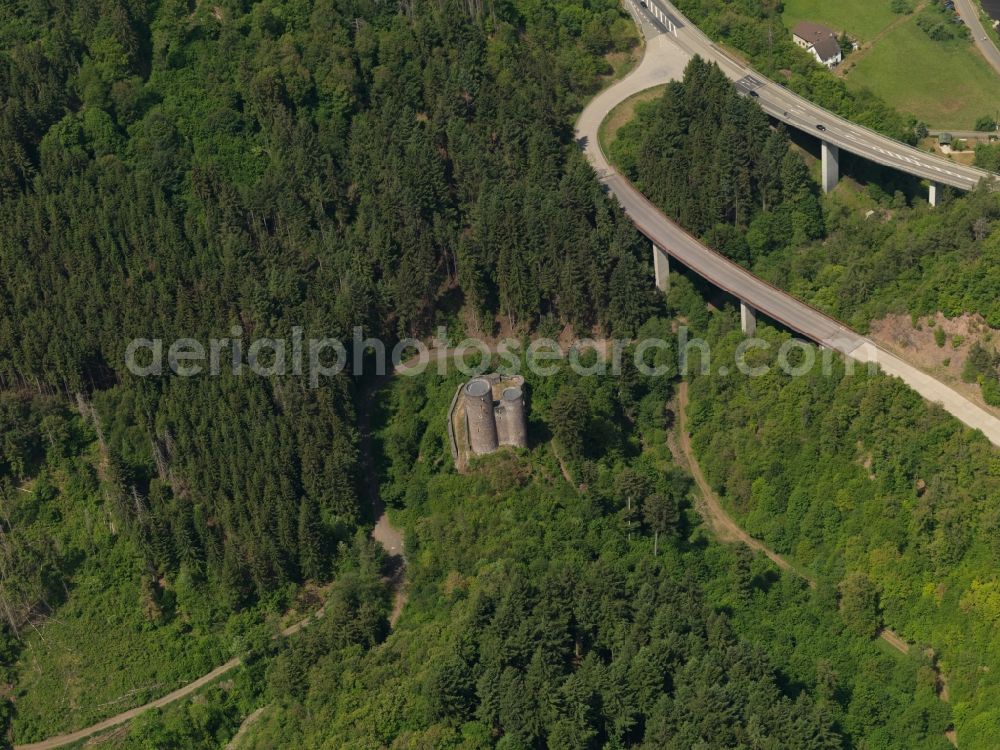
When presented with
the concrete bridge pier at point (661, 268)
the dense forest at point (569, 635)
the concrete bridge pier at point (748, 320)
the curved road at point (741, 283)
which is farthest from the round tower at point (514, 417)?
the curved road at point (741, 283)

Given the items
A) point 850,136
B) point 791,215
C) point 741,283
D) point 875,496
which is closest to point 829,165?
point 850,136

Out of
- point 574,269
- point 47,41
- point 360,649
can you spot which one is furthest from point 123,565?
point 47,41

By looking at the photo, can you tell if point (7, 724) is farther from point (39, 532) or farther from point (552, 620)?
point (552, 620)

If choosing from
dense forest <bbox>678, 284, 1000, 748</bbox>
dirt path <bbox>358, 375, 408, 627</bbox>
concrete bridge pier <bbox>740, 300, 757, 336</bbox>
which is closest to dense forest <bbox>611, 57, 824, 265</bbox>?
concrete bridge pier <bbox>740, 300, 757, 336</bbox>

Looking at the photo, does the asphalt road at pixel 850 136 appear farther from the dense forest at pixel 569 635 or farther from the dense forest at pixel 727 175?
the dense forest at pixel 569 635

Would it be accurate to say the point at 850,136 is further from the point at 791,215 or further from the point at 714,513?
the point at 714,513
